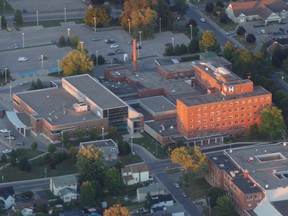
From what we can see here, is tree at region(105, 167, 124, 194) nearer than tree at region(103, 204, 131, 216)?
No

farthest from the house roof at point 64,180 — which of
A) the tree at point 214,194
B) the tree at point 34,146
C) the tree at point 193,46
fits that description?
the tree at point 193,46

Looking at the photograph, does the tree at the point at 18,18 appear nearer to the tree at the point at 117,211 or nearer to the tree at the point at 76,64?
the tree at the point at 76,64

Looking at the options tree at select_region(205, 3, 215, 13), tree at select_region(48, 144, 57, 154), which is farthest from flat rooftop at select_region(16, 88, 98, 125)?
tree at select_region(205, 3, 215, 13)

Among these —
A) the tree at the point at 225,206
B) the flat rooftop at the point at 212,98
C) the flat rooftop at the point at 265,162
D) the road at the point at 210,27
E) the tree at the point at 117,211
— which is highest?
the flat rooftop at the point at 212,98

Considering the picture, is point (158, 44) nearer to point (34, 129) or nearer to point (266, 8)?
point (266, 8)

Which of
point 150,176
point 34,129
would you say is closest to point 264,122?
point 150,176

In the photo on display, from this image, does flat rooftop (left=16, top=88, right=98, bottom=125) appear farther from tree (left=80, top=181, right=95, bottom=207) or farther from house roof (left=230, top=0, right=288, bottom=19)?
house roof (left=230, top=0, right=288, bottom=19)
